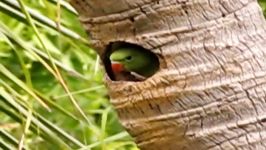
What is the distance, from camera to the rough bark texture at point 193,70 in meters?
1.21

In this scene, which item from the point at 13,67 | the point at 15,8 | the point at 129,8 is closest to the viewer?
the point at 129,8

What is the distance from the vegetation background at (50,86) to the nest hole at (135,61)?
8cm

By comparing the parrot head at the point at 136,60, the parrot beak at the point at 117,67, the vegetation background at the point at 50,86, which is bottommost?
the vegetation background at the point at 50,86

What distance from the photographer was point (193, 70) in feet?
4.00

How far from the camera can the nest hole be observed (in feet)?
4.17

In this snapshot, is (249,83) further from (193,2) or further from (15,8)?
(15,8)

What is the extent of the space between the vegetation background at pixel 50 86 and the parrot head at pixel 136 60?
0.09 m

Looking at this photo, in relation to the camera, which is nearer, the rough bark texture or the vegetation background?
the rough bark texture

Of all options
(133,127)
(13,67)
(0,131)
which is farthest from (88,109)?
(133,127)

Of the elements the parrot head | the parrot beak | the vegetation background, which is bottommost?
the vegetation background

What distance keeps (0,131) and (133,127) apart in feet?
1.10

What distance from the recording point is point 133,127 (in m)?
1.27

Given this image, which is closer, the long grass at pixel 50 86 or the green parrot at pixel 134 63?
the green parrot at pixel 134 63

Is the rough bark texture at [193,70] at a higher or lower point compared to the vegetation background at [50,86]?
higher
